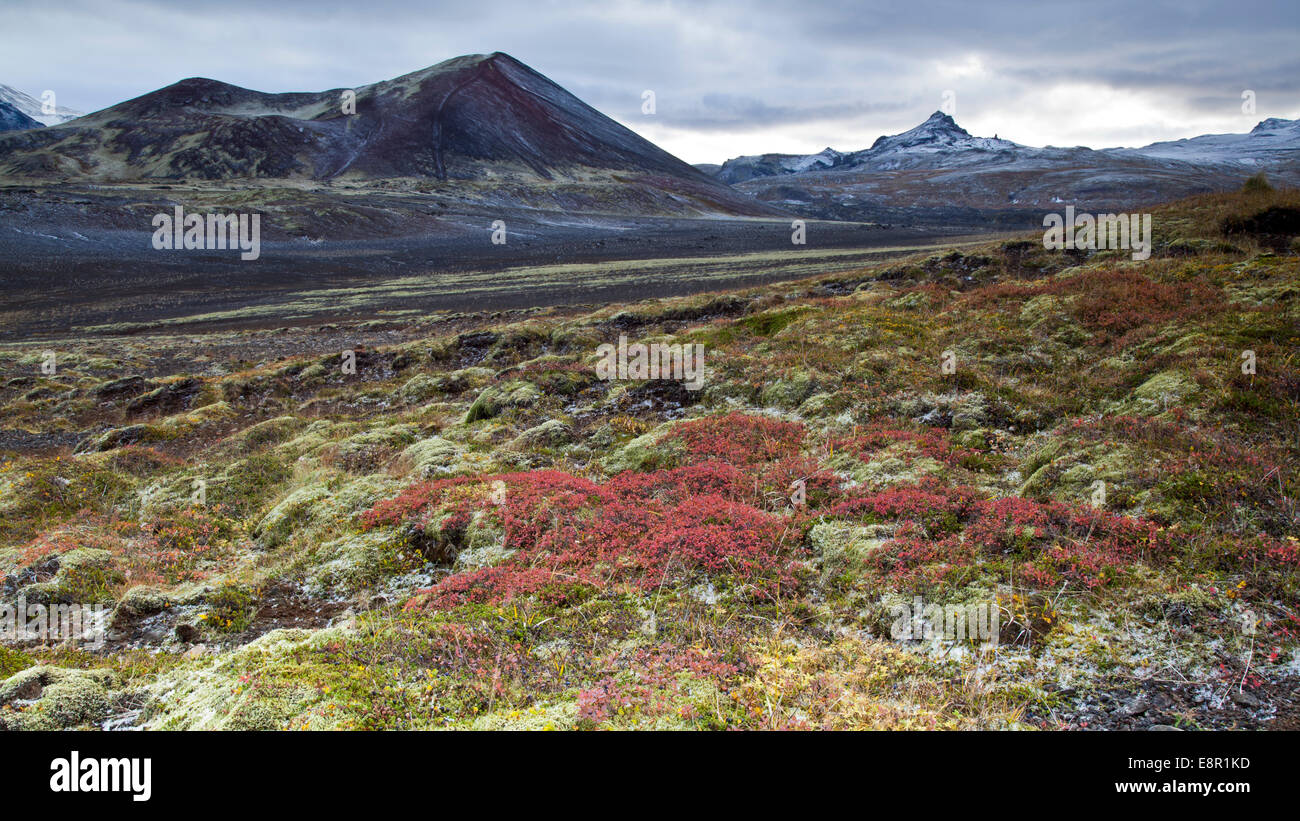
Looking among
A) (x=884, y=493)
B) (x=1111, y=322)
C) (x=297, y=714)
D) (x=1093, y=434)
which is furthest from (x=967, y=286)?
(x=297, y=714)

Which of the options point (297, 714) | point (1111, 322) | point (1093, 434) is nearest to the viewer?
point (297, 714)

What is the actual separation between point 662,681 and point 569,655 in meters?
1.25

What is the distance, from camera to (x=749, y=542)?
936 centimetres

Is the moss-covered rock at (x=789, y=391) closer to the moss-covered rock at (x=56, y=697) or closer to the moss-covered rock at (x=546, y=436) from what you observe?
the moss-covered rock at (x=546, y=436)

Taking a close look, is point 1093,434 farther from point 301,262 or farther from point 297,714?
point 301,262

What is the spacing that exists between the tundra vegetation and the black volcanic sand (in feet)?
137

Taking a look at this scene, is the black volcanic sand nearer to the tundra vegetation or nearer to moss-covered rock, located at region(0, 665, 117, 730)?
the tundra vegetation

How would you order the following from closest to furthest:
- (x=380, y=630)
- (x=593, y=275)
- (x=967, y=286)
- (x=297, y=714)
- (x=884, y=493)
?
(x=297, y=714) → (x=380, y=630) → (x=884, y=493) → (x=967, y=286) → (x=593, y=275)

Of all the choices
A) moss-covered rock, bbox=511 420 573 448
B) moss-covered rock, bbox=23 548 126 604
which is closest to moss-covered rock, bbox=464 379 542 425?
moss-covered rock, bbox=511 420 573 448

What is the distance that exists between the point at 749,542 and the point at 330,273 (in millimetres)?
92342

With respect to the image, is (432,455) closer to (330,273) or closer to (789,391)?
(789,391)

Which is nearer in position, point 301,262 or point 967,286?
point 967,286

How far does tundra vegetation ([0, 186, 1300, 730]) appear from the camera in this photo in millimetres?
6164

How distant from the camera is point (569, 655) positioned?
699 centimetres
